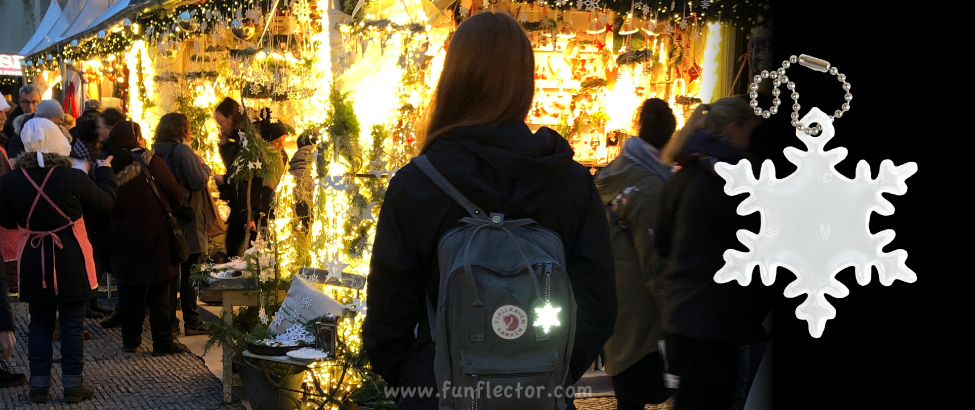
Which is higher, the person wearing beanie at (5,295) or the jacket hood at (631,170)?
the jacket hood at (631,170)

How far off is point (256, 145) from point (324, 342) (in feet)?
7.65

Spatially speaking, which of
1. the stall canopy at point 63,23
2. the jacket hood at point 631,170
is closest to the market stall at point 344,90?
the jacket hood at point 631,170

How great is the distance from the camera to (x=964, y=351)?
1.43 metres

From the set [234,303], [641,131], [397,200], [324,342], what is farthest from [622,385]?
[234,303]

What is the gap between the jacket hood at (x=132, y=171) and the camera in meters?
5.29

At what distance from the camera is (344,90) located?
3908 mm

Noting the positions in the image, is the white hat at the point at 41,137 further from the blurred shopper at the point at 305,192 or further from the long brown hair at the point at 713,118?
the long brown hair at the point at 713,118

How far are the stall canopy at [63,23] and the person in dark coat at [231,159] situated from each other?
6559mm

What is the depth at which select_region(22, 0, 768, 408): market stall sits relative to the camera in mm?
3824

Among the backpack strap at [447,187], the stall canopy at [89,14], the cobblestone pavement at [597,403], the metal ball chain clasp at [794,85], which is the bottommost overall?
the cobblestone pavement at [597,403]

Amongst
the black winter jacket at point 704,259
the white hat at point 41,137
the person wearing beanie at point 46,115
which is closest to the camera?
the black winter jacket at point 704,259

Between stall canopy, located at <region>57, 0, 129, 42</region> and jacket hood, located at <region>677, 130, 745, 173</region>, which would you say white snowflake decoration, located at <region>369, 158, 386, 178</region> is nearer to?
jacket hood, located at <region>677, 130, 745, 173</region>

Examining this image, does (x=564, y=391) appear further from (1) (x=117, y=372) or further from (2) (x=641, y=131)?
(1) (x=117, y=372)

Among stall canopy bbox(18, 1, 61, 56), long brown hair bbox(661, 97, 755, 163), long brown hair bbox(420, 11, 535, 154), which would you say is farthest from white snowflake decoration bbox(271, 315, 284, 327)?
stall canopy bbox(18, 1, 61, 56)
